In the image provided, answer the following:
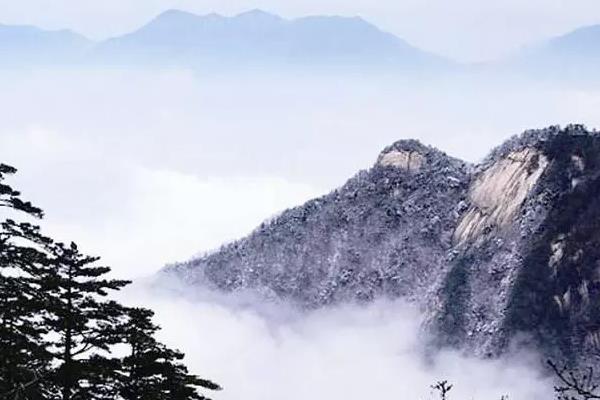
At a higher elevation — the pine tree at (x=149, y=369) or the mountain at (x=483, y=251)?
the mountain at (x=483, y=251)

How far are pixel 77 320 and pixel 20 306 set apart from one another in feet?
4.65

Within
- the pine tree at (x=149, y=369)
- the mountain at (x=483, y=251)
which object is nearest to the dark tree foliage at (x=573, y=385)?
the pine tree at (x=149, y=369)

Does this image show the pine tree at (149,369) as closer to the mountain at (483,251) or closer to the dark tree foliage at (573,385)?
the dark tree foliage at (573,385)

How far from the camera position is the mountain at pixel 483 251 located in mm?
146375

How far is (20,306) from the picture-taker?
25.7 m

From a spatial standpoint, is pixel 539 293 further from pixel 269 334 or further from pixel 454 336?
pixel 269 334

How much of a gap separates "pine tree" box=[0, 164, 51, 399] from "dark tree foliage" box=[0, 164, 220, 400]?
24mm

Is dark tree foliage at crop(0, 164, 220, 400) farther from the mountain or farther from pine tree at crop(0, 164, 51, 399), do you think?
the mountain

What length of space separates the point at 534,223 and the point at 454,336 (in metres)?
21.6

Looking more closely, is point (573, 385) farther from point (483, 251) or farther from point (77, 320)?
point (483, 251)

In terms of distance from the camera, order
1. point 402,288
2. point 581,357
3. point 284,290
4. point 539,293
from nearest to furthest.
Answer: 1. point 581,357
2. point 539,293
3. point 402,288
4. point 284,290

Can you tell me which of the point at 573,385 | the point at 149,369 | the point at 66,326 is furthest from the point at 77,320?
the point at 573,385

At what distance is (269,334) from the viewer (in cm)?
19138

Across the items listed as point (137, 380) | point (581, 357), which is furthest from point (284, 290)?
point (137, 380)
